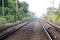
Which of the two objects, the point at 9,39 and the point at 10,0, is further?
the point at 10,0

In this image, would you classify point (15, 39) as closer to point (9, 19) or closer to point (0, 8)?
point (9, 19)

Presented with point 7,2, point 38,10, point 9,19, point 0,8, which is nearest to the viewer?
point 9,19

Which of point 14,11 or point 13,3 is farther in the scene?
point 13,3

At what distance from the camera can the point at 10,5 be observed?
5319cm

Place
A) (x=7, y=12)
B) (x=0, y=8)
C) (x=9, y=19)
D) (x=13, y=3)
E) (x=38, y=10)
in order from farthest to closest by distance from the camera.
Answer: (x=38, y=10) < (x=13, y=3) < (x=7, y=12) < (x=0, y=8) < (x=9, y=19)

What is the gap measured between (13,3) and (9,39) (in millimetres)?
44088

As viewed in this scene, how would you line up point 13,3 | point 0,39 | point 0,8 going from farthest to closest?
point 13,3
point 0,8
point 0,39

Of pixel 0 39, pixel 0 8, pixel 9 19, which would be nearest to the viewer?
pixel 0 39

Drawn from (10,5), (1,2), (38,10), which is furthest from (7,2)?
(38,10)

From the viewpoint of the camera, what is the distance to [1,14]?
39.2 meters

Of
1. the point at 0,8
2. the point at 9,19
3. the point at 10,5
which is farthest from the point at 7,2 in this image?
the point at 9,19

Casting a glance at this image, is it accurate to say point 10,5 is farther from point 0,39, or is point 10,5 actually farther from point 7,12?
point 0,39

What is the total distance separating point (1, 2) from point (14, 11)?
22.6 ft

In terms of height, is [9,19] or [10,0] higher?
[10,0]
